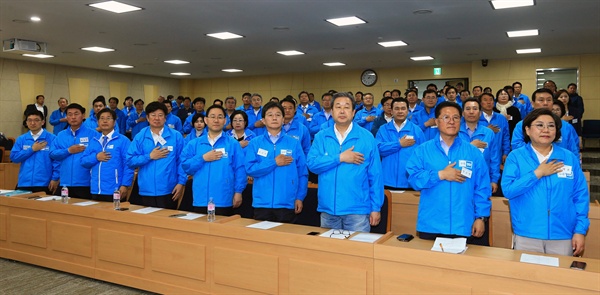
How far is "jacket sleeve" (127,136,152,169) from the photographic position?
14.2 ft

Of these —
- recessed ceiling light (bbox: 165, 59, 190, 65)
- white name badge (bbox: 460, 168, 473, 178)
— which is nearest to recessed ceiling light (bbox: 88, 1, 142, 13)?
white name badge (bbox: 460, 168, 473, 178)

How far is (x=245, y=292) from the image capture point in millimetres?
3107

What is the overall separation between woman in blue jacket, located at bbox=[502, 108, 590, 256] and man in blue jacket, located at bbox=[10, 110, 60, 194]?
4.85m

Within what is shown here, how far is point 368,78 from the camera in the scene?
1677cm

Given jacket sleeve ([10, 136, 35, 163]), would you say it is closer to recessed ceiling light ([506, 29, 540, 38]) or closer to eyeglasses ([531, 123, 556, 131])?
eyeglasses ([531, 123, 556, 131])

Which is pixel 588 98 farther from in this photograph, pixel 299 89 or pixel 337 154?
pixel 337 154

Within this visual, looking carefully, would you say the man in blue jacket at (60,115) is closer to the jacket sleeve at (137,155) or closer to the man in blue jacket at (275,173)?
the jacket sleeve at (137,155)

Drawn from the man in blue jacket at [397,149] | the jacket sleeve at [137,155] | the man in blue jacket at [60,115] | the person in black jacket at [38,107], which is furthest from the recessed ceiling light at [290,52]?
the jacket sleeve at [137,155]

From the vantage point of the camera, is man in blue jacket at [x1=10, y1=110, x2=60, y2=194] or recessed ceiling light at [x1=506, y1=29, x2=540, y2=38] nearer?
man in blue jacket at [x1=10, y1=110, x2=60, y2=194]

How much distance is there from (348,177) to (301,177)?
0.77 metres

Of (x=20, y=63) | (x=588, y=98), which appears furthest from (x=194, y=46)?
(x=588, y=98)

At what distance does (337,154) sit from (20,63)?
1502 centimetres

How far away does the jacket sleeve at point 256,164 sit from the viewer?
3.81 metres

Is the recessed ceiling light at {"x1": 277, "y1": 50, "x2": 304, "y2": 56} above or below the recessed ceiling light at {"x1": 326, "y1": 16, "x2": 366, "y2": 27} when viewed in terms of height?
above
